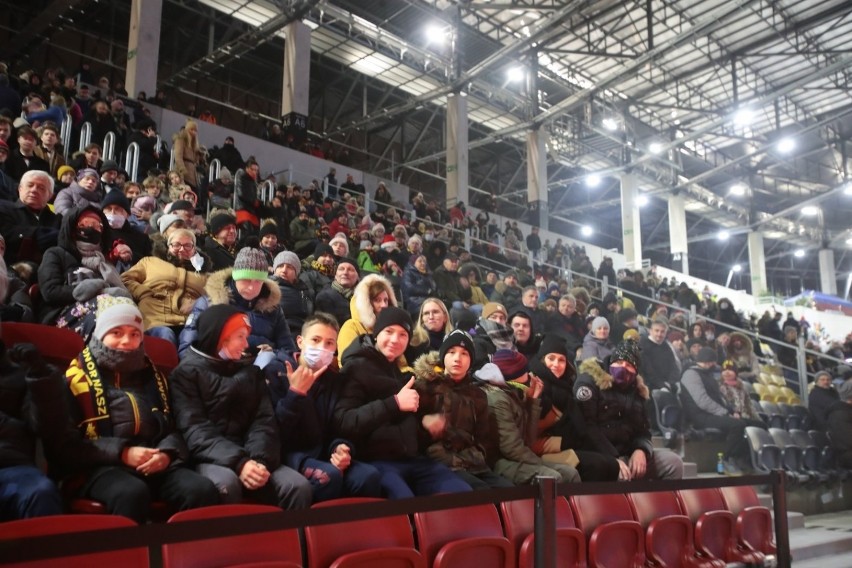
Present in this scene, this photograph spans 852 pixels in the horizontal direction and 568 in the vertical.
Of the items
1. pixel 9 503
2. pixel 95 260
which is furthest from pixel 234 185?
pixel 9 503

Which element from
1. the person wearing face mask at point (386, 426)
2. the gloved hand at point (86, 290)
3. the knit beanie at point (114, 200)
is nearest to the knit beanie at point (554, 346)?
the person wearing face mask at point (386, 426)

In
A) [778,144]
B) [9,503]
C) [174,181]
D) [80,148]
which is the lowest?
[9,503]

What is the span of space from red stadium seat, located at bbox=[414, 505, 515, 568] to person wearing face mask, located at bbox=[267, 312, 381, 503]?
0.38 meters

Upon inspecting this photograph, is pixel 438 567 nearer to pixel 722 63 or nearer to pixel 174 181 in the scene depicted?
pixel 174 181

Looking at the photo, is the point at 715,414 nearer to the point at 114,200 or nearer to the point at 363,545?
the point at 363,545

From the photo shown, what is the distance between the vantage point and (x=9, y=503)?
1.96 metres

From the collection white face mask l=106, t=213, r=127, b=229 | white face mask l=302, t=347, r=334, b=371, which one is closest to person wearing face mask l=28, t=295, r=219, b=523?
white face mask l=302, t=347, r=334, b=371

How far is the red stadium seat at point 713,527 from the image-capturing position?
3.49m

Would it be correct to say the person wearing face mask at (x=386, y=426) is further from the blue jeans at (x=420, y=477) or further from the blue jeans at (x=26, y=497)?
the blue jeans at (x=26, y=497)

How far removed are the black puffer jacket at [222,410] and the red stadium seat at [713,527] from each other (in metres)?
2.26

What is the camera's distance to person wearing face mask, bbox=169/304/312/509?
2.50 m

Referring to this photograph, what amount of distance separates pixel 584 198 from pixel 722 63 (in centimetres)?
814

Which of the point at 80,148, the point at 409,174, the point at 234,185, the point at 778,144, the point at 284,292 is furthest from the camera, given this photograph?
the point at 409,174

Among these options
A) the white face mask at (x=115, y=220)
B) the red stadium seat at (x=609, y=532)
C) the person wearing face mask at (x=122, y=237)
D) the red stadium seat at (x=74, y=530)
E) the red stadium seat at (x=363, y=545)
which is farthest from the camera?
the white face mask at (x=115, y=220)
